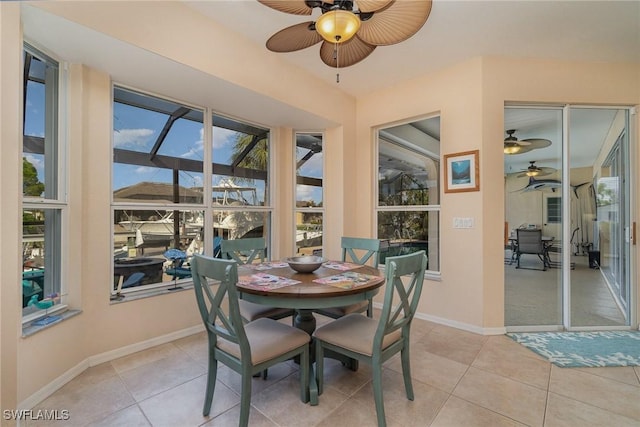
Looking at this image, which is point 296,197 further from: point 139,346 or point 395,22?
point 395,22

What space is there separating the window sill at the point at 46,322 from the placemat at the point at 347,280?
184 cm

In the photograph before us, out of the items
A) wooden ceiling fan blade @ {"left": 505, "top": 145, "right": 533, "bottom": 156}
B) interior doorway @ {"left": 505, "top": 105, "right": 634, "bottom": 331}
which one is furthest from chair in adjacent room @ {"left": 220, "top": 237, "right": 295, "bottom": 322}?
wooden ceiling fan blade @ {"left": 505, "top": 145, "right": 533, "bottom": 156}

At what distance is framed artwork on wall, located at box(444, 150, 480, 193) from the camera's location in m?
2.92

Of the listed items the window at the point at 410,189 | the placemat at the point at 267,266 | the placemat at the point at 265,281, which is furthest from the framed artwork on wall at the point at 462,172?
the placemat at the point at 265,281

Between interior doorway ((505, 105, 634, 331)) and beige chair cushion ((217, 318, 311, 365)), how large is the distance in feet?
8.28

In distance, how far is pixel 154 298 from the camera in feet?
8.46

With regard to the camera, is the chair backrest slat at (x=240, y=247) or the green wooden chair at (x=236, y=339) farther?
the chair backrest slat at (x=240, y=247)

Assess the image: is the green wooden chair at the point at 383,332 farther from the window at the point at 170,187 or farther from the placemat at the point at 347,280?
the window at the point at 170,187

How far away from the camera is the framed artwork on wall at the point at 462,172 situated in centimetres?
292

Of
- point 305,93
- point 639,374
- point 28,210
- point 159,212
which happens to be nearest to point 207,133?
point 159,212

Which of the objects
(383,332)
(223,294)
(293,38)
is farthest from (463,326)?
(293,38)

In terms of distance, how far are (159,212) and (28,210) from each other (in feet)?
3.12

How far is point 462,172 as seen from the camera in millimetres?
3033

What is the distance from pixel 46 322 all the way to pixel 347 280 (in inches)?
82.3
